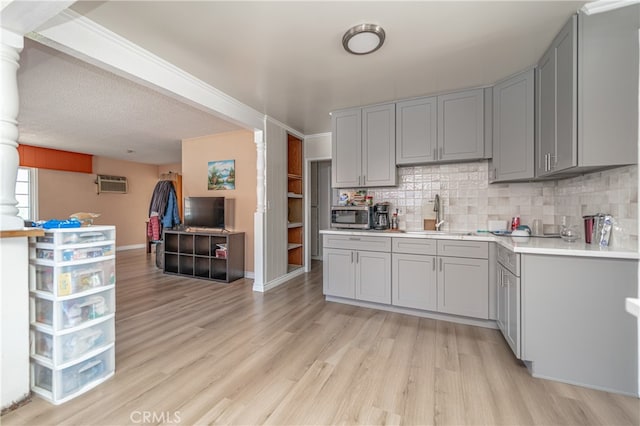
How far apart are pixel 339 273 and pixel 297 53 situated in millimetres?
2392

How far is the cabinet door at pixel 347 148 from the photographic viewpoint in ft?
11.5

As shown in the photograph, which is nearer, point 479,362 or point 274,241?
point 479,362

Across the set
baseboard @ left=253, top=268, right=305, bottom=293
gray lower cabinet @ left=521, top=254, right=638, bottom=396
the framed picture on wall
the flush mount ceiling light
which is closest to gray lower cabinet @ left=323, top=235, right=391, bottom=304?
baseboard @ left=253, top=268, right=305, bottom=293

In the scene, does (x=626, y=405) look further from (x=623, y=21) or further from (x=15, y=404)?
(x=15, y=404)

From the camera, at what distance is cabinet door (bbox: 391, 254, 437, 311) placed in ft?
9.32

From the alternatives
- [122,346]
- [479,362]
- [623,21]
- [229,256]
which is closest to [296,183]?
[229,256]

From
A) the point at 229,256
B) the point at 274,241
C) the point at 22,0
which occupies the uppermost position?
the point at 22,0

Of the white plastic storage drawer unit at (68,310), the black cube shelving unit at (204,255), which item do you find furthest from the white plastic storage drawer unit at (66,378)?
the black cube shelving unit at (204,255)

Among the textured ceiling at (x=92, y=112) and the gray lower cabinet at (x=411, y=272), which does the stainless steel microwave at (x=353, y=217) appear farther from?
the textured ceiling at (x=92, y=112)

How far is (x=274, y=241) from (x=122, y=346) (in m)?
2.20

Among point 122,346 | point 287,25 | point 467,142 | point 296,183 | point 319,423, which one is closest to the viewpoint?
point 319,423

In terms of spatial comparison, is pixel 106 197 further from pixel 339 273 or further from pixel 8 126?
pixel 339 273

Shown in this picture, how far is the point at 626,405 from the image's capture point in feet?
5.25

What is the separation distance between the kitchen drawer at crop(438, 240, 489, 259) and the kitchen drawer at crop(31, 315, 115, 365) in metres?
2.89
